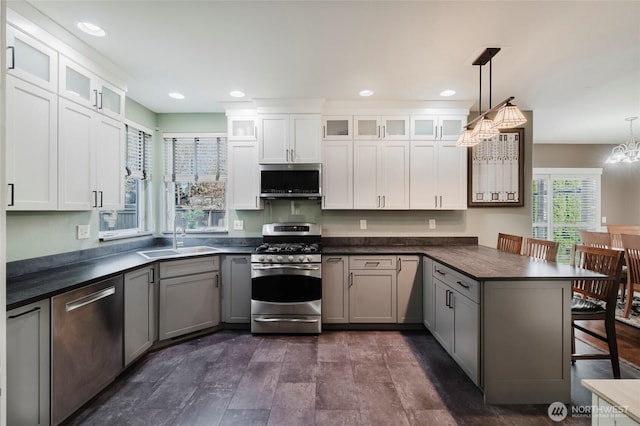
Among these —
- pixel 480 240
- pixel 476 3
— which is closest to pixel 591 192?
pixel 480 240

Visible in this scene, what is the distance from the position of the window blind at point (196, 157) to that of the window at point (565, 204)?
6034 mm

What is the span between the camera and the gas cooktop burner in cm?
329

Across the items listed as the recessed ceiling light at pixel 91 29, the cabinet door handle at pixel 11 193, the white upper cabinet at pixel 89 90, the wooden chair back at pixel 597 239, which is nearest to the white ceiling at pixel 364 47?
the recessed ceiling light at pixel 91 29

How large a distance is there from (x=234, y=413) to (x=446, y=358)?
1.90m

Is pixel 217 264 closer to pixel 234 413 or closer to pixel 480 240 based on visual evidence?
pixel 234 413

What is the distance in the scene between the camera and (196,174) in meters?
3.96

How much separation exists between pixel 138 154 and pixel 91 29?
1.73m

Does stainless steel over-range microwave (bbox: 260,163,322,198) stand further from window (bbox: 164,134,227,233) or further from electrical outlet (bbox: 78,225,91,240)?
electrical outlet (bbox: 78,225,91,240)

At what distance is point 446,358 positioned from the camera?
2725 mm

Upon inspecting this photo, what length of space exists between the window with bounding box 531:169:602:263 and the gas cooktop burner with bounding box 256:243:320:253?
510cm

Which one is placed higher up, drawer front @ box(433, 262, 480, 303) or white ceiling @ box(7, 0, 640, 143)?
white ceiling @ box(7, 0, 640, 143)

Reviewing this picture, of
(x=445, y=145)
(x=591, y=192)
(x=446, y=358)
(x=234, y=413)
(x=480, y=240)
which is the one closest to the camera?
(x=234, y=413)

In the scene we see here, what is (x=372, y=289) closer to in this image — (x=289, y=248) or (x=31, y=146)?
(x=289, y=248)

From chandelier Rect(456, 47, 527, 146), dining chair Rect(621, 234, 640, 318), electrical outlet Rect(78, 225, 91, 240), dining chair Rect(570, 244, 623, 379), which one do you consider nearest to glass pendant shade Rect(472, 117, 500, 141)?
chandelier Rect(456, 47, 527, 146)
